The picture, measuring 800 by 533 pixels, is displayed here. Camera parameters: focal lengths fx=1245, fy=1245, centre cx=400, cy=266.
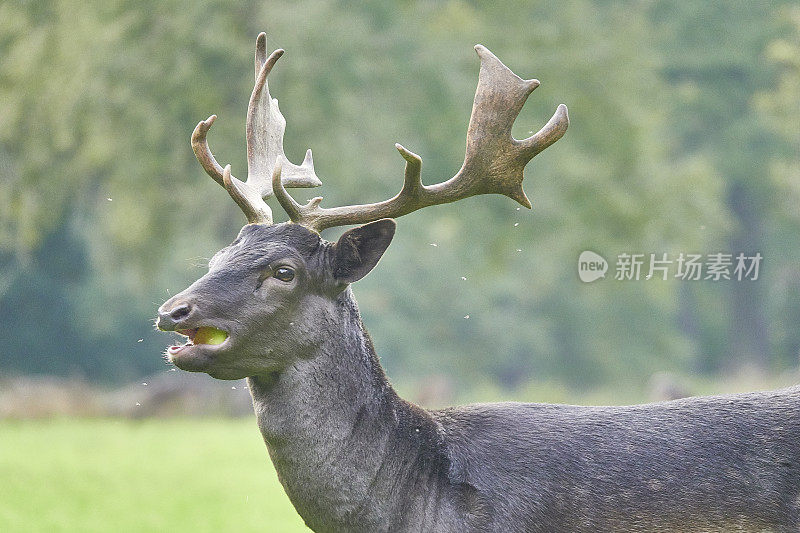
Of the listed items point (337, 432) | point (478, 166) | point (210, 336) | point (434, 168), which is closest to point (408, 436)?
point (337, 432)

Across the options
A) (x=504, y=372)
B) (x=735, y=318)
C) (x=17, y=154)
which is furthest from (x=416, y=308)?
(x=17, y=154)

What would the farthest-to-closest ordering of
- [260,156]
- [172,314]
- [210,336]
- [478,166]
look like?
1. [260,156]
2. [478,166]
3. [210,336]
4. [172,314]

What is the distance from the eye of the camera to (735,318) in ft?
108

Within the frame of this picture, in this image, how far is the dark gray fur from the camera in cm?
471

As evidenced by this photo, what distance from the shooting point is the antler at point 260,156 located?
536cm

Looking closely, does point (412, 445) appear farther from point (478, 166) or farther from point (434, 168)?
point (434, 168)

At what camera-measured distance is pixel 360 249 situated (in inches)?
195

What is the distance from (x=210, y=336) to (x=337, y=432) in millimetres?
607

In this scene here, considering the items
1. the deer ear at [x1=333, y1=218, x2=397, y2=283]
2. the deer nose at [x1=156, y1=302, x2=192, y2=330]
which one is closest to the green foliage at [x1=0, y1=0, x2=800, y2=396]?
the deer ear at [x1=333, y1=218, x2=397, y2=283]

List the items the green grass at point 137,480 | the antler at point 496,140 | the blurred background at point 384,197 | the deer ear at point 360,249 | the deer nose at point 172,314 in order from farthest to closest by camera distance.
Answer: the blurred background at point 384,197
the green grass at point 137,480
the antler at point 496,140
the deer ear at point 360,249
the deer nose at point 172,314

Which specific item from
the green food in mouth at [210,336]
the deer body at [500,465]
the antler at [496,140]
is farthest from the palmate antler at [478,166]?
the green food in mouth at [210,336]

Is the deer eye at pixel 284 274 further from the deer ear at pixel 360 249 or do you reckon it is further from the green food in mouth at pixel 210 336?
the green food in mouth at pixel 210 336

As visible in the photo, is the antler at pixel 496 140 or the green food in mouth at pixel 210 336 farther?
the antler at pixel 496 140

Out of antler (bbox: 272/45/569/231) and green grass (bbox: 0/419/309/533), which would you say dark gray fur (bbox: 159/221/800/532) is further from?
green grass (bbox: 0/419/309/533)
